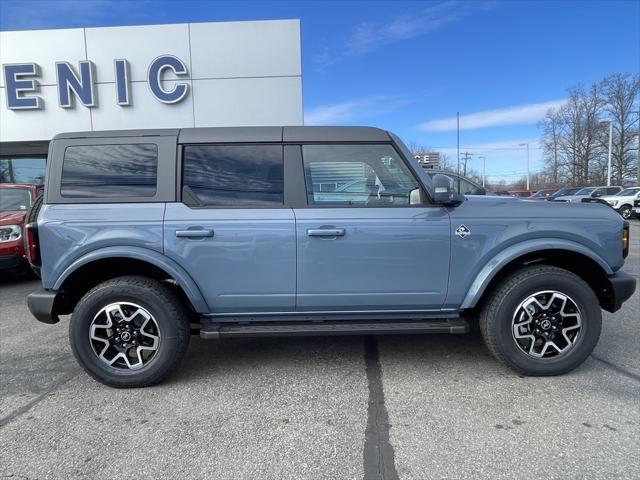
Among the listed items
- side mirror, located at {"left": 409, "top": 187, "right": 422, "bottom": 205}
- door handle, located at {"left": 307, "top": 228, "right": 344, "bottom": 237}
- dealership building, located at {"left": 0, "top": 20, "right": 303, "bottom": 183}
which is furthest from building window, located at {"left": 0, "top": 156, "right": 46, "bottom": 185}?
side mirror, located at {"left": 409, "top": 187, "right": 422, "bottom": 205}

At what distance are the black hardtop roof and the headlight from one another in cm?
411

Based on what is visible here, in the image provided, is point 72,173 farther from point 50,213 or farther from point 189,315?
point 189,315

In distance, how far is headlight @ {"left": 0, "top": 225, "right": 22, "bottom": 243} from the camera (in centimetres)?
636

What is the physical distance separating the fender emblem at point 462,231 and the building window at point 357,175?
0.45 meters

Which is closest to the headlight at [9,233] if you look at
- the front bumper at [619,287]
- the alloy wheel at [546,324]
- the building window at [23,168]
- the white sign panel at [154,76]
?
the white sign panel at [154,76]

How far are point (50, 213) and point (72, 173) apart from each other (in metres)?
0.35

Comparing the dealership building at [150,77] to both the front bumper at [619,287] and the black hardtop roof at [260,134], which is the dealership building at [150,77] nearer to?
the black hardtop roof at [260,134]

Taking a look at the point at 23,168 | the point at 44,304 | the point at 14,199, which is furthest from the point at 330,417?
the point at 23,168

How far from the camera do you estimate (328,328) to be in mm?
3242

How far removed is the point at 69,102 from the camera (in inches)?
480

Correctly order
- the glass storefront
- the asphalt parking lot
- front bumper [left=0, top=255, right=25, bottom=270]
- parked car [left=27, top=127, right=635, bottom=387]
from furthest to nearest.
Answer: the glass storefront
front bumper [left=0, top=255, right=25, bottom=270]
parked car [left=27, top=127, right=635, bottom=387]
the asphalt parking lot

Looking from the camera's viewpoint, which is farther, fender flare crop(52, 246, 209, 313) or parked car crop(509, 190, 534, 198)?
parked car crop(509, 190, 534, 198)

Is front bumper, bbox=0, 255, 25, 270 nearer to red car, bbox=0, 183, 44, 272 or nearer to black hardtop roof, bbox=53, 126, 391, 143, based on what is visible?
red car, bbox=0, 183, 44, 272

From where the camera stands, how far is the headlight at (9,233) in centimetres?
636
